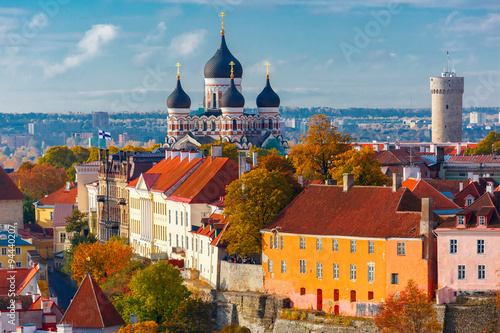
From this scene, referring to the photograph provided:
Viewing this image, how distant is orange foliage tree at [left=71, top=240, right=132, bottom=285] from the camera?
8562 centimetres

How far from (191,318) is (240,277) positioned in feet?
13.9

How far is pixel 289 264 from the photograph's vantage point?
7000 centimetres

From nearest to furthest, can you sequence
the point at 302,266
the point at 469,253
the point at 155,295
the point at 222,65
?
the point at 469,253
the point at 302,266
the point at 155,295
the point at 222,65

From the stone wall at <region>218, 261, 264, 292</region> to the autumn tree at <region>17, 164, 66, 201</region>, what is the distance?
84934 millimetres

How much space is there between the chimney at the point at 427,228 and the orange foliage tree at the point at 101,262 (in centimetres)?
2598

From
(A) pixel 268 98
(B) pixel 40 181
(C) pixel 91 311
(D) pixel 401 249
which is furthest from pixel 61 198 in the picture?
(D) pixel 401 249

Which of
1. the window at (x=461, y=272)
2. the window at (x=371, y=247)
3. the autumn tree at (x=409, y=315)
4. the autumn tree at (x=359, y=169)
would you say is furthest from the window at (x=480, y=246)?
the autumn tree at (x=359, y=169)

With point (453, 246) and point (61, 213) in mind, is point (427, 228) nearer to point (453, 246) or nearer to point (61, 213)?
point (453, 246)

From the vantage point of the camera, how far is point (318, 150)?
93.2m

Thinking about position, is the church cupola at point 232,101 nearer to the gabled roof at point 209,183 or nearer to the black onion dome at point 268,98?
the black onion dome at point 268,98

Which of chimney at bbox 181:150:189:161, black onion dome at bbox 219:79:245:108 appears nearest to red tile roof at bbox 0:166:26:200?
chimney at bbox 181:150:189:161

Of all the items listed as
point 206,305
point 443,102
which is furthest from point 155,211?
point 443,102

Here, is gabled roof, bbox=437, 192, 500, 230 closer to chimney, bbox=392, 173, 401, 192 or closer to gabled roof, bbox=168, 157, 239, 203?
chimney, bbox=392, 173, 401, 192

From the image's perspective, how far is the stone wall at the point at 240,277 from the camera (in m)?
72.4
